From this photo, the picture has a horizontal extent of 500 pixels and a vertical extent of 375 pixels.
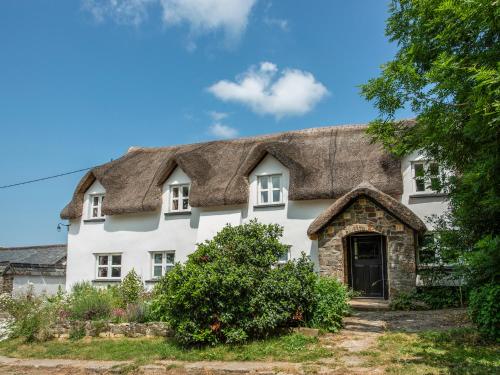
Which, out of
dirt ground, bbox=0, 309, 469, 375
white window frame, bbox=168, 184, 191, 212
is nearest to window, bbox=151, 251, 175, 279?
white window frame, bbox=168, 184, 191, 212

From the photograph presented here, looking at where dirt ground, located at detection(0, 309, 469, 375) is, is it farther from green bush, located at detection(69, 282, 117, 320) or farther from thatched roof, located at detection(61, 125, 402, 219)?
thatched roof, located at detection(61, 125, 402, 219)

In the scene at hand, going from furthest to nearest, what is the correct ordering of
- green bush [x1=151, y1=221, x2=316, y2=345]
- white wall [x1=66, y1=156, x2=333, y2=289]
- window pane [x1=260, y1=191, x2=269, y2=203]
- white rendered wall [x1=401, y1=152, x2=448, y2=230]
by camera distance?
window pane [x1=260, y1=191, x2=269, y2=203] < white wall [x1=66, y1=156, x2=333, y2=289] < white rendered wall [x1=401, y1=152, x2=448, y2=230] < green bush [x1=151, y1=221, x2=316, y2=345]

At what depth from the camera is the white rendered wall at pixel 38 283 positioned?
22.3 metres

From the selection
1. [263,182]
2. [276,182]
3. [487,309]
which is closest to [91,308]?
[263,182]

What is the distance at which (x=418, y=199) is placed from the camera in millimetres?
15477

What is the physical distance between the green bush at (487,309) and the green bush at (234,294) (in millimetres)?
3235

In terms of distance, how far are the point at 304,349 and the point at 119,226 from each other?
1313 centimetres

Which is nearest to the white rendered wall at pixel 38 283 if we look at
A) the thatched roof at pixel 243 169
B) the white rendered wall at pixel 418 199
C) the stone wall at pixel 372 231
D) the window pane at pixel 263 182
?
the thatched roof at pixel 243 169

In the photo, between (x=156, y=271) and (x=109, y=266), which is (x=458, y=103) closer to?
(x=156, y=271)

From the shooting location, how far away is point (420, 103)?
11086 mm

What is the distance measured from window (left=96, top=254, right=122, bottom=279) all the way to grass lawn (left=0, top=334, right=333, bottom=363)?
8.72 meters

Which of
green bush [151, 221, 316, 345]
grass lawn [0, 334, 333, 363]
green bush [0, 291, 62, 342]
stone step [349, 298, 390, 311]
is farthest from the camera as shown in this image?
stone step [349, 298, 390, 311]

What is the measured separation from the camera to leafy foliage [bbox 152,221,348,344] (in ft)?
30.5

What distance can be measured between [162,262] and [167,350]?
9.80 m
